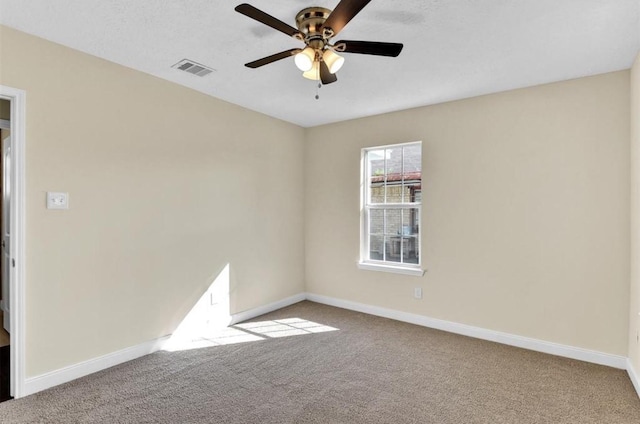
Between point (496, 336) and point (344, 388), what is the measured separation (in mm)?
1835

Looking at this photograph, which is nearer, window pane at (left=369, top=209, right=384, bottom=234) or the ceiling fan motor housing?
the ceiling fan motor housing

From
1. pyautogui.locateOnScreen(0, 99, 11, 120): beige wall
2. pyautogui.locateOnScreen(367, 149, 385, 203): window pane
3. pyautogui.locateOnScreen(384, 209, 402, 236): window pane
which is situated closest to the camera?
pyautogui.locateOnScreen(0, 99, 11, 120): beige wall

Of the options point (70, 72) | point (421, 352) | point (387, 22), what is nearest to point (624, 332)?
point (421, 352)

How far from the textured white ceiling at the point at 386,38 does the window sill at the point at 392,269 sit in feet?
6.55

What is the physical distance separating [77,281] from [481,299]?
3.74 metres

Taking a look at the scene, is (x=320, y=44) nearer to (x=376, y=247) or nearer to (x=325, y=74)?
(x=325, y=74)

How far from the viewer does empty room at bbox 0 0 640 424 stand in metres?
2.18

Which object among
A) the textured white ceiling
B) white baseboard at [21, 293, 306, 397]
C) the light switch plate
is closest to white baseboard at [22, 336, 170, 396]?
white baseboard at [21, 293, 306, 397]

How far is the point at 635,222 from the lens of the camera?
256 centimetres

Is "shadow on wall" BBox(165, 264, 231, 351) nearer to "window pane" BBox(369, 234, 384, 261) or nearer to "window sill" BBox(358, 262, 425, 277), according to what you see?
"window sill" BBox(358, 262, 425, 277)

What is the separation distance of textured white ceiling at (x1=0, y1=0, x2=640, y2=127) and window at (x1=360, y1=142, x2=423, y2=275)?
0.99 meters

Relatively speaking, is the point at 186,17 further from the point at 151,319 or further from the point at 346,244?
the point at 346,244

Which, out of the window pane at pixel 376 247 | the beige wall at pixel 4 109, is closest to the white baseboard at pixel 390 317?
the window pane at pixel 376 247

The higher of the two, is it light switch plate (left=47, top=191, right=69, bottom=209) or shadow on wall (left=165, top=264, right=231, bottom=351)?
light switch plate (left=47, top=191, right=69, bottom=209)
